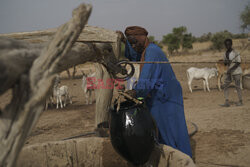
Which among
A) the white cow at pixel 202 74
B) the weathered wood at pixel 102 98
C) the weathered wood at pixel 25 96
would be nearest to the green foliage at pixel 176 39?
the white cow at pixel 202 74

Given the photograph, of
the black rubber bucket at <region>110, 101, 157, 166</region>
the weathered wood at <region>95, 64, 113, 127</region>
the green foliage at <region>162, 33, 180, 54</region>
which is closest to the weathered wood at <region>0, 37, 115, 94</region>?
the black rubber bucket at <region>110, 101, 157, 166</region>

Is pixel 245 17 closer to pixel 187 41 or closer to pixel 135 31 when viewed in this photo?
pixel 187 41

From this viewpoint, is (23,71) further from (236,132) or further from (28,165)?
(236,132)

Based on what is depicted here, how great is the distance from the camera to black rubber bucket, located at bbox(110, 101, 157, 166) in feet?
6.59

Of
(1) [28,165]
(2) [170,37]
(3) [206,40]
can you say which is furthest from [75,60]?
(3) [206,40]

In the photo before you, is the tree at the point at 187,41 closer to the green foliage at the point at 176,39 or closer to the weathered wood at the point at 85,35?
the green foliage at the point at 176,39

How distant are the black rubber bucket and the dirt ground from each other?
1757mm

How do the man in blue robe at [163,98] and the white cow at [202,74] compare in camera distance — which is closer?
the man in blue robe at [163,98]

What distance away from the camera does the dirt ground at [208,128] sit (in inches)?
142

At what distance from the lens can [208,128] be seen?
5.01 m

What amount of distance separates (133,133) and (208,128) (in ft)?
11.8

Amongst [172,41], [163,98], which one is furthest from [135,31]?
[172,41]

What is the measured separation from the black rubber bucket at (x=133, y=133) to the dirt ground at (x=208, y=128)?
1.76 meters

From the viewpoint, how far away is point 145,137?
2.03 m
